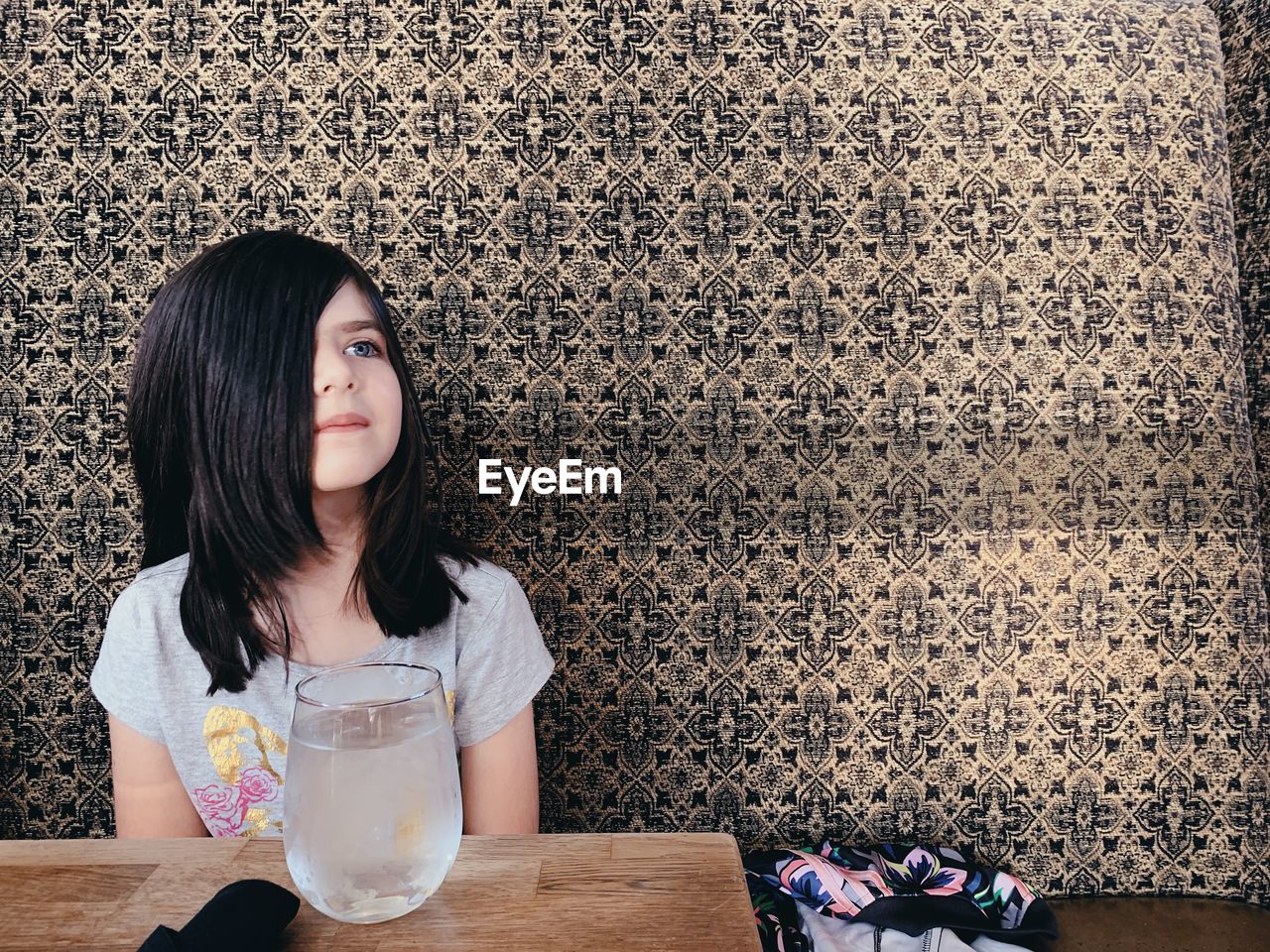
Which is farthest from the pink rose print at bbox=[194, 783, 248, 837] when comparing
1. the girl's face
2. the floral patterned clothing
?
the floral patterned clothing

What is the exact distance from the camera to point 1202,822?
1.32 meters

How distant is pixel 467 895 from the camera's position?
0.53 metres

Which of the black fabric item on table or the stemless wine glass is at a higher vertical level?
the stemless wine glass

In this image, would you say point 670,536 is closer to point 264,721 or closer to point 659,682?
point 659,682

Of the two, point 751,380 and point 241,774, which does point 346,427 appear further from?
point 751,380

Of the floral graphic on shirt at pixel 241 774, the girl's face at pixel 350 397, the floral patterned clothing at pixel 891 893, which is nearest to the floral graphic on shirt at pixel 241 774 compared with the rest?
the floral graphic on shirt at pixel 241 774

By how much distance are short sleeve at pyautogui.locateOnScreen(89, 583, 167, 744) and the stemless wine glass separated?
618 millimetres

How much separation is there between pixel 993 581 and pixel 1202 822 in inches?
22.0

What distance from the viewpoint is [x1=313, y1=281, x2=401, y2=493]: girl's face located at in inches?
35.7

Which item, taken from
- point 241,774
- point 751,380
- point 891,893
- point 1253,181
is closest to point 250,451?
point 241,774

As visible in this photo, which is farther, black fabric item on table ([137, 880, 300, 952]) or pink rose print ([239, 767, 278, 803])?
pink rose print ([239, 767, 278, 803])

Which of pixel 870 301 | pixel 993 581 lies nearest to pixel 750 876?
pixel 993 581

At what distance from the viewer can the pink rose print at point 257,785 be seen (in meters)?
0.95

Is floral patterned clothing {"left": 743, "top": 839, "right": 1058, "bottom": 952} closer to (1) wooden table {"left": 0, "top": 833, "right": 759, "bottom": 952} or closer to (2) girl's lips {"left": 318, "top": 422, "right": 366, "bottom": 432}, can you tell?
(1) wooden table {"left": 0, "top": 833, "right": 759, "bottom": 952}
